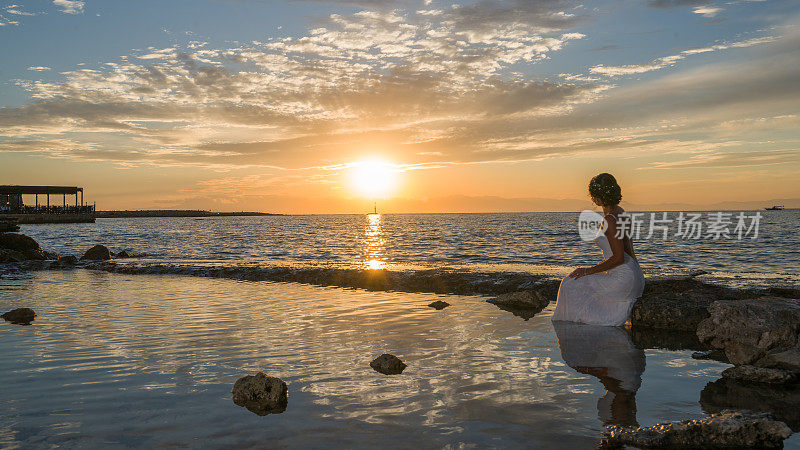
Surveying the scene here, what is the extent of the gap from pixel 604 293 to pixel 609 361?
276cm

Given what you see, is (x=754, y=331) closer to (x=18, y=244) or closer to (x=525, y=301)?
(x=525, y=301)

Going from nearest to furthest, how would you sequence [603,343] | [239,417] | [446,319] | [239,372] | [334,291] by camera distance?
[239,417], [239,372], [603,343], [446,319], [334,291]

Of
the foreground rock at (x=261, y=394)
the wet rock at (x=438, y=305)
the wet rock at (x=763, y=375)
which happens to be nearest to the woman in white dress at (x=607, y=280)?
the wet rock at (x=763, y=375)

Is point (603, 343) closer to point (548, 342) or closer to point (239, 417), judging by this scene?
point (548, 342)

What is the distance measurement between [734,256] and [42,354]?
37473 mm

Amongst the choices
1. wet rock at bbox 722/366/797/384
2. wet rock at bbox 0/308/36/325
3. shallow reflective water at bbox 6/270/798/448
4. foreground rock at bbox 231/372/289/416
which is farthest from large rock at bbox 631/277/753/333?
wet rock at bbox 0/308/36/325

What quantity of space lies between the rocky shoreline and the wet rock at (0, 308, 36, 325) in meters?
9.61

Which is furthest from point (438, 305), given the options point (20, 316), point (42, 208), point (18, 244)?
point (42, 208)

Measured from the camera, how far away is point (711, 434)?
4758mm

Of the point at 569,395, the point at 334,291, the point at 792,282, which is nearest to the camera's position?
the point at 569,395

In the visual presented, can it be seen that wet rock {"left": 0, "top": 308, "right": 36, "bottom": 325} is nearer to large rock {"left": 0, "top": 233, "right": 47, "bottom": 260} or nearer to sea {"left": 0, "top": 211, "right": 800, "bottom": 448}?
sea {"left": 0, "top": 211, "right": 800, "bottom": 448}

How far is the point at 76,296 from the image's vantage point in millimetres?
15148

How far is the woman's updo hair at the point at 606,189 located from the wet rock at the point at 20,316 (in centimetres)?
1227

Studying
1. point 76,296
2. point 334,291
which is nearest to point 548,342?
point 334,291
